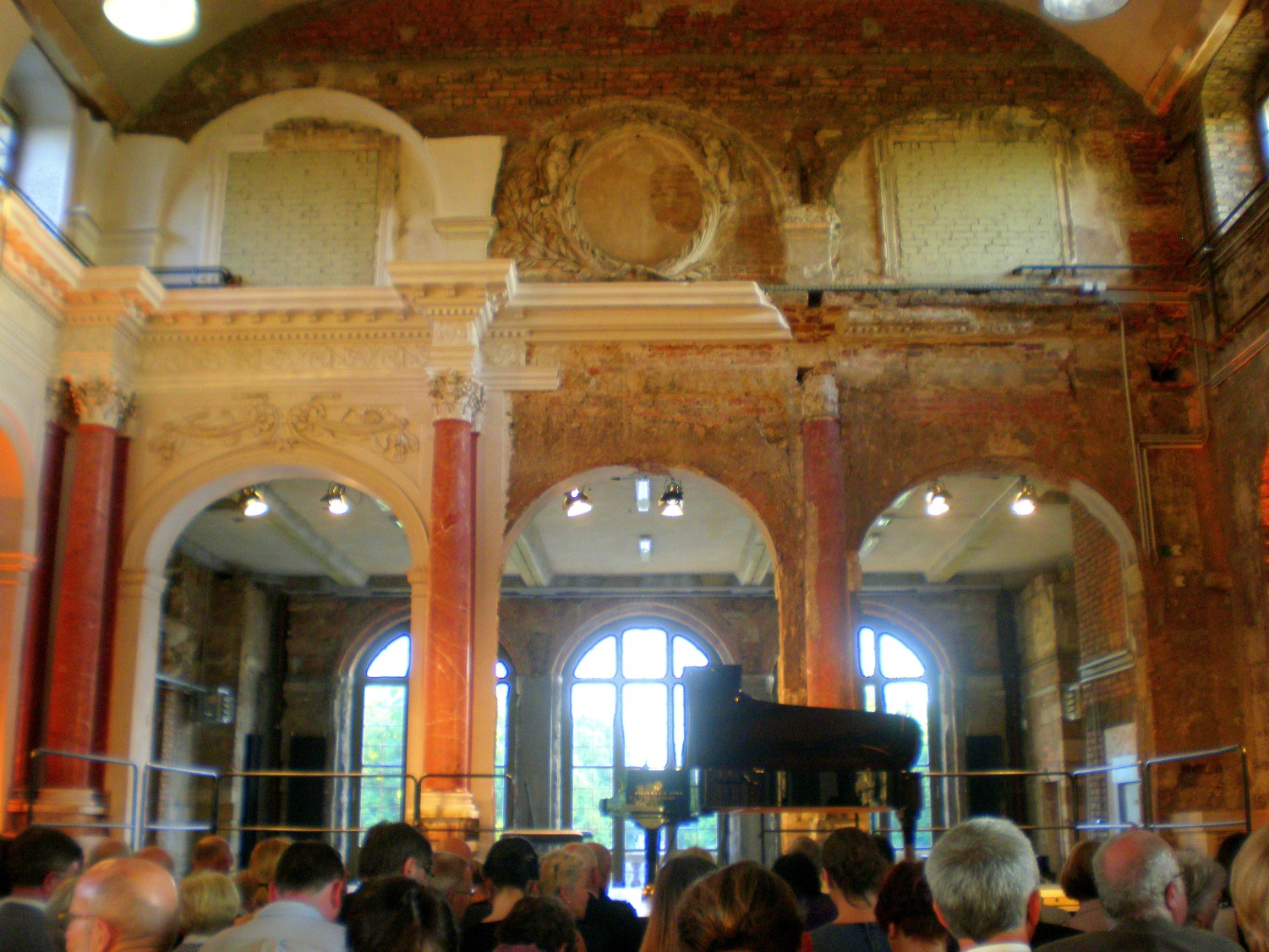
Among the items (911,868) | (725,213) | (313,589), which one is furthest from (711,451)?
A: (313,589)

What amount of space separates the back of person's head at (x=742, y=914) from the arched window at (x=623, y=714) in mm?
15606

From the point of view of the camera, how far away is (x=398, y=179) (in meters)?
11.5

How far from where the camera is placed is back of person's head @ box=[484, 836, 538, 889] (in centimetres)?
461

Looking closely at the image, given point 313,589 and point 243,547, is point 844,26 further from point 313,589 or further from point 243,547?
point 313,589

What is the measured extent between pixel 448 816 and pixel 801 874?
5.10 meters

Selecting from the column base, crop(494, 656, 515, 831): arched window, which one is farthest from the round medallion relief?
crop(494, 656, 515, 831): arched window

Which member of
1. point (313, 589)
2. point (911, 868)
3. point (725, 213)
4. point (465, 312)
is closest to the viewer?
point (911, 868)

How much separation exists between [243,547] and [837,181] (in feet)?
30.6

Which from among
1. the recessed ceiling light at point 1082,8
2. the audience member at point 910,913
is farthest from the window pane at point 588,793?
the audience member at point 910,913

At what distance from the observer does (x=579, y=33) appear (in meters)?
11.6

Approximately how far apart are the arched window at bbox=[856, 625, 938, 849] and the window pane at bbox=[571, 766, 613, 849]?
3.95 meters

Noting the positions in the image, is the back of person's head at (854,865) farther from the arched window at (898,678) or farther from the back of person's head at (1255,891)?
the arched window at (898,678)

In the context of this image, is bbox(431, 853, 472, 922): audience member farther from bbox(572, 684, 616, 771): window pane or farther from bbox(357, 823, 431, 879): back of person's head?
bbox(572, 684, 616, 771): window pane

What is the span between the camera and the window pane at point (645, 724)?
1848 centimetres
